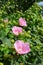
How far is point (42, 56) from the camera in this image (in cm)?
202

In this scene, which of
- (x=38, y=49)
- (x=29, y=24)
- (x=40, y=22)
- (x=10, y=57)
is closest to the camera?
(x=10, y=57)

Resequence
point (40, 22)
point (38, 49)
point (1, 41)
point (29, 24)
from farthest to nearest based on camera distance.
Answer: point (40, 22)
point (29, 24)
point (38, 49)
point (1, 41)

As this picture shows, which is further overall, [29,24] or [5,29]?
[29,24]

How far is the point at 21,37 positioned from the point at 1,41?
18 cm

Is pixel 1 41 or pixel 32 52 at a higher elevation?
pixel 1 41

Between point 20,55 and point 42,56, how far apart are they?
31cm

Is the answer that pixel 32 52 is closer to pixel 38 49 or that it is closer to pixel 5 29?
pixel 38 49

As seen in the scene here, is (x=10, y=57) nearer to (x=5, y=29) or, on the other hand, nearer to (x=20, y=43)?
(x=20, y=43)

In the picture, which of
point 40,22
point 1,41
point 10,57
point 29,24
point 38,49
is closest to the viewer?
point 10,57

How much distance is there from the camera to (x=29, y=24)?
2592 mm

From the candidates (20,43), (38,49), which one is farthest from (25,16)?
(20,43)

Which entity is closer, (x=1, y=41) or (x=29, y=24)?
(x=1, y=41)

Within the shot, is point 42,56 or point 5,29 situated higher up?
point 5,29

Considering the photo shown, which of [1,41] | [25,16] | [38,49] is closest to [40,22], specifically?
[25,16]
